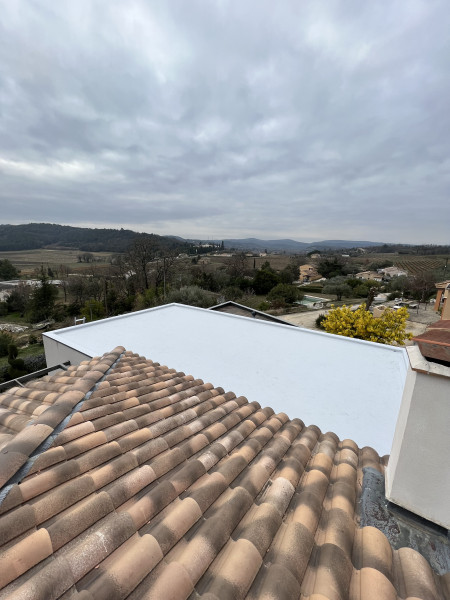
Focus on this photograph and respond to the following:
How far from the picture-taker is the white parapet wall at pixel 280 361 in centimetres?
488

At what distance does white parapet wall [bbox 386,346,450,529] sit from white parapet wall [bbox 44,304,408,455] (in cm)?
258

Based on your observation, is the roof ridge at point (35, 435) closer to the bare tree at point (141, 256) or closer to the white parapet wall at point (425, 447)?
the white parapet wall at point (425, 447)

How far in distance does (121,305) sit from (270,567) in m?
33.8

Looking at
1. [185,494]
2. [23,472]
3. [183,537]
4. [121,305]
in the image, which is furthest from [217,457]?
[121,305]

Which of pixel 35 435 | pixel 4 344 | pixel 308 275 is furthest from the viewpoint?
pixel 308 275

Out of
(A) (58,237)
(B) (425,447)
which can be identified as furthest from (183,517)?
(A) (58,237)

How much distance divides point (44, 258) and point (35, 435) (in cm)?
10767

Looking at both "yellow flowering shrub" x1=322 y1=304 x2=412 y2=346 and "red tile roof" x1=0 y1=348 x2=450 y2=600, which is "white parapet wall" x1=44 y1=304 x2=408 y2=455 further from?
"yellow flowering shrub" x1=322 y1=304 x2=412 y2=346

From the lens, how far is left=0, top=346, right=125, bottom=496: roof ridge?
1.79m

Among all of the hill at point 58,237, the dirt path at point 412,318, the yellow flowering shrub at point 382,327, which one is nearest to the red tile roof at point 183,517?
the yellow flowering shrub at point 382,327

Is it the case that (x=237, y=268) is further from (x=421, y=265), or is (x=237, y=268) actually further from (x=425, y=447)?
(x=425, y=447)

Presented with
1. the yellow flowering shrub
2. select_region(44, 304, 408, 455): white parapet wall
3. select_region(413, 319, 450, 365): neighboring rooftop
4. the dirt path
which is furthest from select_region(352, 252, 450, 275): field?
select_region(413, 319, 450, 365): neighboring rooftop

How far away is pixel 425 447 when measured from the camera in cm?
186

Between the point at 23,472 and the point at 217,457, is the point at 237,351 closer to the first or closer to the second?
the point at 217,457
